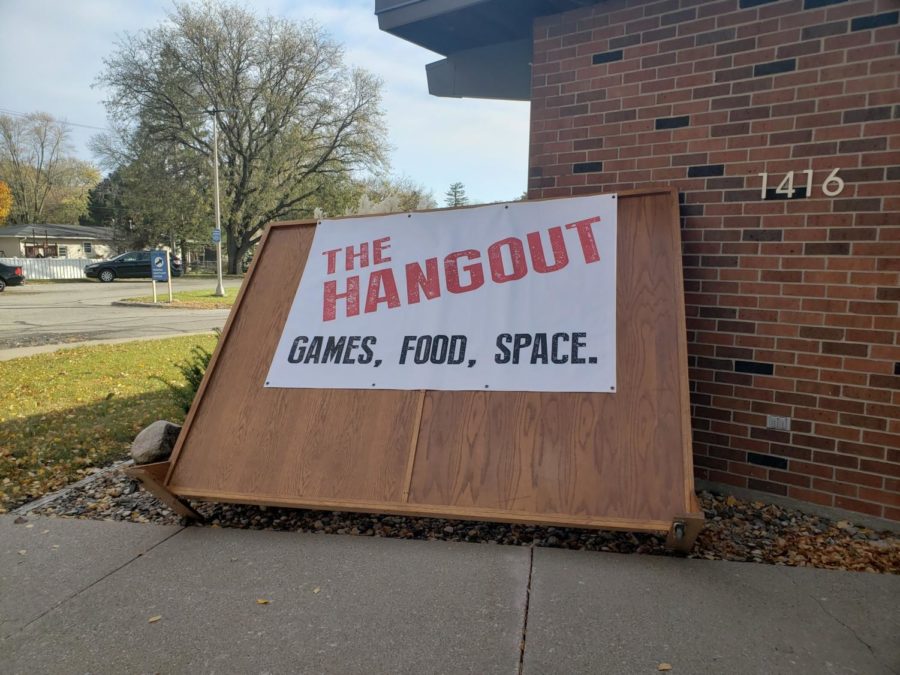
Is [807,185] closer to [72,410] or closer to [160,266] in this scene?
[72,410]

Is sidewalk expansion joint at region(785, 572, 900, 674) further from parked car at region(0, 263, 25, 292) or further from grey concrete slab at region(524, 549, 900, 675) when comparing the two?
Result: parked car at region(0, 263, 25, 292)

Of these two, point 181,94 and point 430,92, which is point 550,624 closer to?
point 430,92

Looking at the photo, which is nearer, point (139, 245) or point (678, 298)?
point (678, 298)

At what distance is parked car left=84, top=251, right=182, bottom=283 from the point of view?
34.3 meters

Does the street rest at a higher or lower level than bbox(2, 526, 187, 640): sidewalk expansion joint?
higher

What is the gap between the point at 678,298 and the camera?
132 inches

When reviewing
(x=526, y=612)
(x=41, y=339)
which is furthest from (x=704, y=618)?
(x=41, y=339)

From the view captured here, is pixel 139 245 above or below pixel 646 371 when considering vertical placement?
above

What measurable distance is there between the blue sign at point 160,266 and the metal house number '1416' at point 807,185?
2039 centimetres

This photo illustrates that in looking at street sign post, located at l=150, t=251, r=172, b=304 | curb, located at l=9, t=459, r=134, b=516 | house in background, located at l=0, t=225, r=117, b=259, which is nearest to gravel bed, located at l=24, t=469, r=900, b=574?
curb, located at l=9, t=459, r=134, b=516

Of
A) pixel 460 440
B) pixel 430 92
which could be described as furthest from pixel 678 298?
pixel 430 92

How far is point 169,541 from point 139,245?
144 feet

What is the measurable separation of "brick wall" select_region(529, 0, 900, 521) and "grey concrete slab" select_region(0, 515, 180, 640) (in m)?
3.45

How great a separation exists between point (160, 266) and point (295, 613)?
2054 cm
